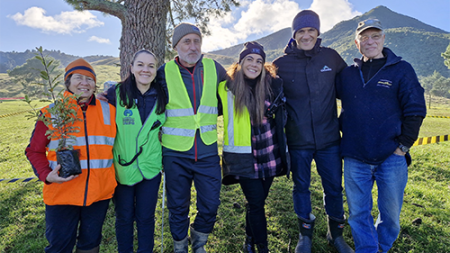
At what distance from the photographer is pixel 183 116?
258 centimetres

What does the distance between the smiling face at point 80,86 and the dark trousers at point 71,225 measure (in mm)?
1052

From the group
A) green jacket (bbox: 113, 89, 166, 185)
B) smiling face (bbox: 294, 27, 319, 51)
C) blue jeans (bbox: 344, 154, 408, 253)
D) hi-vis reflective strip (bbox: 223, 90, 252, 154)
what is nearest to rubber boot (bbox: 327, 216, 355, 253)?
blue jeans (bbox: 344, 154, 408, 253)

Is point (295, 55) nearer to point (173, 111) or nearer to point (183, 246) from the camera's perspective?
point (173, 111)

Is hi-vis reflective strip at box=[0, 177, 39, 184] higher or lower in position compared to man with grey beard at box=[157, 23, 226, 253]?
lower

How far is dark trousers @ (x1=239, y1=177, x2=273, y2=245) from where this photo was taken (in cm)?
258

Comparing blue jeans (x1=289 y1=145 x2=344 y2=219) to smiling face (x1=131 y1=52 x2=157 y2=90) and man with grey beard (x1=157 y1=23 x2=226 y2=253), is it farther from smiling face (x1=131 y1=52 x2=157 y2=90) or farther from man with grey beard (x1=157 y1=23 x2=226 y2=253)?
smiling face (x1=131 y1=52 x2=157 y2=90)

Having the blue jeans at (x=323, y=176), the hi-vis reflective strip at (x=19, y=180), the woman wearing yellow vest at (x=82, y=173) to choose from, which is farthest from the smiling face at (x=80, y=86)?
the hi-vis reflective strip at (x=19, y=180)

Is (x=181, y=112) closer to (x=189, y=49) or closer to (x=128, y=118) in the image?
(x=128, y=118)

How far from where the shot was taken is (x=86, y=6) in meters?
4.14

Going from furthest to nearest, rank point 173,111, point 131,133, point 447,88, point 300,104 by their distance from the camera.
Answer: point 447,88 → point 300,104 → point 173,111 → point 131,133

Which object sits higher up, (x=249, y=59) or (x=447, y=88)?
(x=447, y=88)

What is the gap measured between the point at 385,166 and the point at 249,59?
1847mm

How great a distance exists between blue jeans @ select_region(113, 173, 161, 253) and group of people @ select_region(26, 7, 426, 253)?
0.01 meters

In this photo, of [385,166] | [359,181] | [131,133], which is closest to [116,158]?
[131,133]
